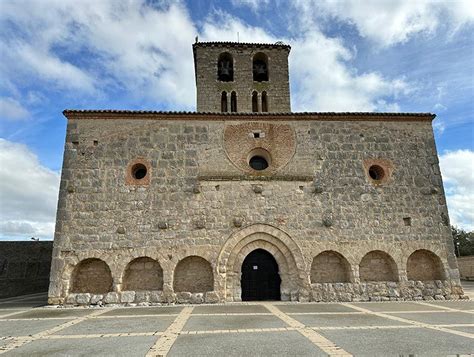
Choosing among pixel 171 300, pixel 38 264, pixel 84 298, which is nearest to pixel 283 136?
pixel 171 300

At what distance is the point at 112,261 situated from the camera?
33.9 ft

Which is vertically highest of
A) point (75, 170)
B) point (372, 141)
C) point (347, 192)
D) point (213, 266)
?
point (372, 141)

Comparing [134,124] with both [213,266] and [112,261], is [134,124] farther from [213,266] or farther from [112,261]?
[213,266]

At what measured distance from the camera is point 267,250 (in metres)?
10.8

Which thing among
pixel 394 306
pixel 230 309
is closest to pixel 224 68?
pixel 230 309

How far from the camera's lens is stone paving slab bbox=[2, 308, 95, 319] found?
825 centimetres

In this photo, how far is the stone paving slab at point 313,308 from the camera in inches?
337

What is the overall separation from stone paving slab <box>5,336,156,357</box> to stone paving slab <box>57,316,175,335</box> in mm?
686

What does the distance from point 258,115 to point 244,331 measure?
7.94m

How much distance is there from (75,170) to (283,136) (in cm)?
752

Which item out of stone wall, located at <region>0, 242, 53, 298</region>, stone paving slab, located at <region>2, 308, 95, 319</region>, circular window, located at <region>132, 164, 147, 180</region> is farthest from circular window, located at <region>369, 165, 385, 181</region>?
stone wall, located at <region>0, 242, 53, 298</region>

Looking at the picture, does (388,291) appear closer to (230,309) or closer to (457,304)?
(457,304)

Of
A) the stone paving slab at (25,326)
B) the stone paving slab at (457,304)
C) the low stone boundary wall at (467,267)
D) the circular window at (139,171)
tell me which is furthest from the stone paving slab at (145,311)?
the low stone boundary wall at (467,267)

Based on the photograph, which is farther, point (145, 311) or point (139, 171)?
point (139, 171)
